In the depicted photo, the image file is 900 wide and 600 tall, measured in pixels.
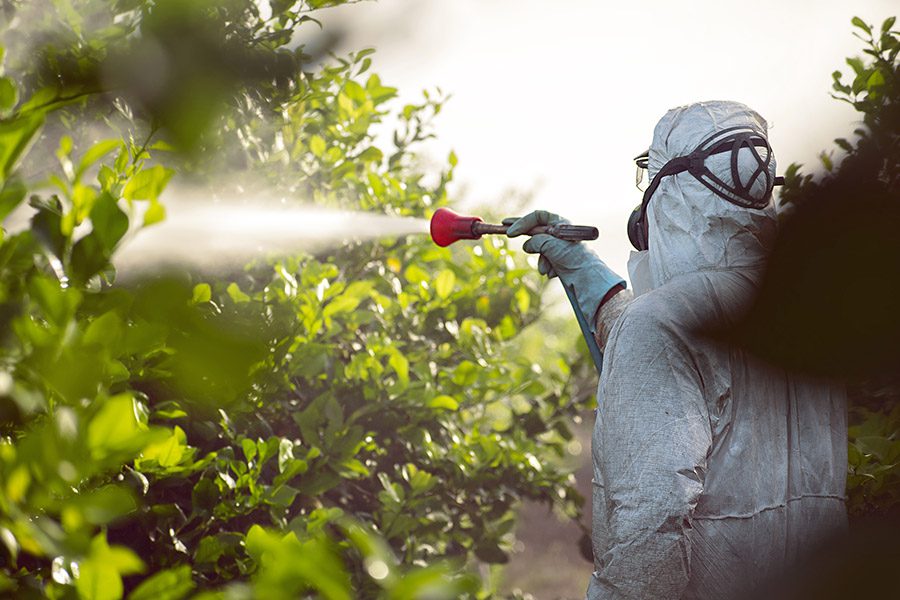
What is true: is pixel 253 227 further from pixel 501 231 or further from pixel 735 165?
pixel 735 165

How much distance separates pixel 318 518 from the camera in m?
2.11

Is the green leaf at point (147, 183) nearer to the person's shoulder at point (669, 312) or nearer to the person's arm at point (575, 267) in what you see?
the person's shoulder at point (669, 312)

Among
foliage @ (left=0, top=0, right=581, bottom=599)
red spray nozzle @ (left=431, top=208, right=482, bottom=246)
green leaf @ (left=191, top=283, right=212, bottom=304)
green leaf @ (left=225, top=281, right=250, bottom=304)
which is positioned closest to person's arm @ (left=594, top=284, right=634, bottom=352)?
red spray nozzle @ (left=431, top=208, right=482, bottom=246)

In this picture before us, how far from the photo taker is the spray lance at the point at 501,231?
2.33m

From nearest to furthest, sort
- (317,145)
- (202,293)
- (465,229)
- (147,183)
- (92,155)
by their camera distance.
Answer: (92,155) → (147,183) → (202,293) → (465,229) → (317,145)

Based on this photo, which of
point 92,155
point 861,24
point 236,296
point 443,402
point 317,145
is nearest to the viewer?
point 92,155

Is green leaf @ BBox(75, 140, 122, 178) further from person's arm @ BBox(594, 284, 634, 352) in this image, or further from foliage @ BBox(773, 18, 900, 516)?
Result: person's arm @ BBox(594, 284, 634, 352)

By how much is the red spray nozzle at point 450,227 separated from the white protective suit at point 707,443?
2.55ft

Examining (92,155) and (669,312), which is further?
(669,312)

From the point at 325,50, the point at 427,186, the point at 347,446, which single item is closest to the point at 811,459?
the point at 347,446

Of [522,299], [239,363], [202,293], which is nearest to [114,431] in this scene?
[239,363]

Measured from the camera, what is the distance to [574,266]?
2.38 meters

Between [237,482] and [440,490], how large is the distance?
103 cm

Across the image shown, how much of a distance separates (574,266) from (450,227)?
1.27ft
